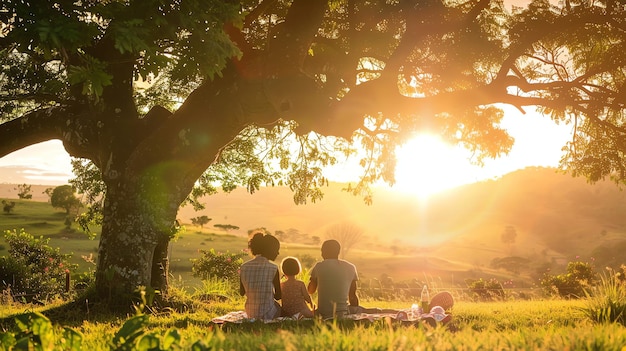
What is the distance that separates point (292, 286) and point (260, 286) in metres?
0.66

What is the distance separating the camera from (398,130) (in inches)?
679

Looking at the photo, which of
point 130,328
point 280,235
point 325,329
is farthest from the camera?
point 280,235

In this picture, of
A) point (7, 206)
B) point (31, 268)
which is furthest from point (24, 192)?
point (31, 268)

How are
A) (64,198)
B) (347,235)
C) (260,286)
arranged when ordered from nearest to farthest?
1. (260,286)
2. (64,198)
3. (347,235)

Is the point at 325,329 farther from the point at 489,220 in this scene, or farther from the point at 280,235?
the point at 489,220

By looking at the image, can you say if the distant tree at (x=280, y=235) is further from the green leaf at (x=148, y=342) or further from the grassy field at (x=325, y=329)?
the green leaf at (x=148, y=342)

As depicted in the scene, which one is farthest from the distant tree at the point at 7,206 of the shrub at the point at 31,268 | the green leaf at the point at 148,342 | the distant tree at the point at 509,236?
the distant tree at the point at 509,236

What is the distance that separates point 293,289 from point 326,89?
5.11m

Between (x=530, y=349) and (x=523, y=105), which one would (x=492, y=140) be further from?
(x=530, y=349)

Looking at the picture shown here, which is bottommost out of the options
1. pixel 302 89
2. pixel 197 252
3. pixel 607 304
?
pixel 197 252

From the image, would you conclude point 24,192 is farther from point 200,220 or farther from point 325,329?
point 325,329

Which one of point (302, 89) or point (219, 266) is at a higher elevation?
point (302, 89)

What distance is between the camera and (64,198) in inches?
3189

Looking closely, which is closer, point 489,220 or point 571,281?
point 571,281
